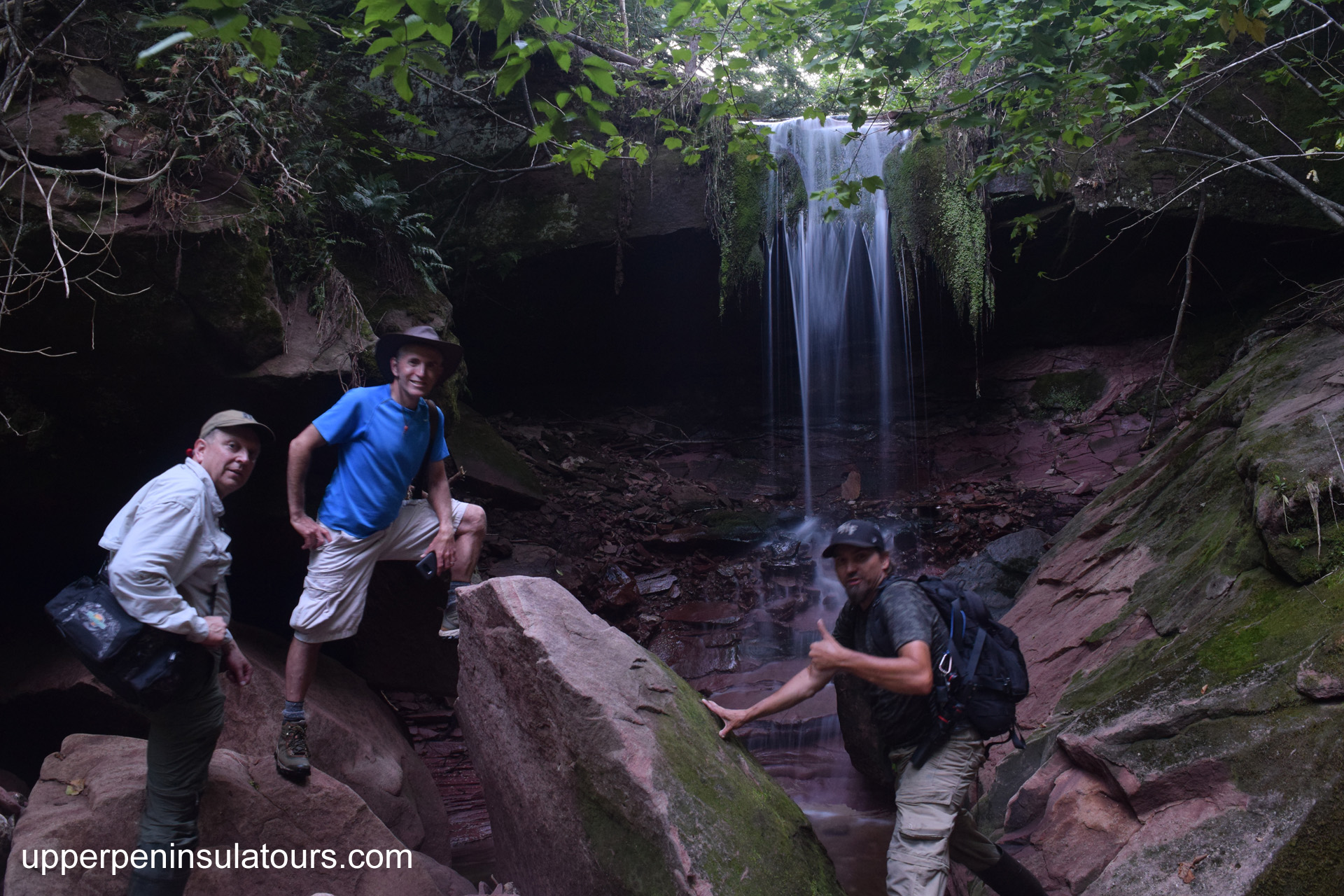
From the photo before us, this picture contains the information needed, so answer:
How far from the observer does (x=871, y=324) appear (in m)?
10.3

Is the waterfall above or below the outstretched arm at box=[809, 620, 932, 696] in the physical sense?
above

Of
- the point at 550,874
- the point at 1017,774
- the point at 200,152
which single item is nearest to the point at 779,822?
the point at 550,874

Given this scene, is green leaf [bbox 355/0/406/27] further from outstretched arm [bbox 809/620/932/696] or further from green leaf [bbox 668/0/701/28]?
outstretched arm [bbox 809/620/932/696]

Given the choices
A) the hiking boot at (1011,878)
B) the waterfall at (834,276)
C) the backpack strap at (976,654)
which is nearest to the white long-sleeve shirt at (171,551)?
the backpack strap at (976,654)

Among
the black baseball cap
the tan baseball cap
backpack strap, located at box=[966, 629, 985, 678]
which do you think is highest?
the tan baseball cap

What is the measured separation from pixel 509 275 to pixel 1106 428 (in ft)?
26.9

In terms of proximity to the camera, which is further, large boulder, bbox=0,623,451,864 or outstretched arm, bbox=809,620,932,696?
large boulder, bbox=0,623,451,864

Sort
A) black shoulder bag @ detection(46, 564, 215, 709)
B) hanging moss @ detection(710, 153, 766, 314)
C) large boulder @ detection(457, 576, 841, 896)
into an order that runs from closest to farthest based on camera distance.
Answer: black shoulder bag @ detection(46, 564, 215, 709)
large boulder @ detection(457, 576, 841, 896)
hanging moss @ detection(710, 153, 766, 314)

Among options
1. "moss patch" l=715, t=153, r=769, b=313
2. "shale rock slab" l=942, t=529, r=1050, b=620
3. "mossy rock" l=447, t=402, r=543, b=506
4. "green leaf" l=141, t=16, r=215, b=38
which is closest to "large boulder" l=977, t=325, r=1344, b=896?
"shale rock slab" l=942, t=529, r=1050, b=620

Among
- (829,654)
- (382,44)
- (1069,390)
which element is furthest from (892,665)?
(1069,390)

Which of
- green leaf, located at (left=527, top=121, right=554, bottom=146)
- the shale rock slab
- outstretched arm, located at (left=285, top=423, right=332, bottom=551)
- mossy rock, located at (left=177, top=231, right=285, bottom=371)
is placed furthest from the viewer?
the shale rock slab

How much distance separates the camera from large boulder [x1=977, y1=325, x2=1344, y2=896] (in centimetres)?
257

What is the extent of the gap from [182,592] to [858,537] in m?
2.71

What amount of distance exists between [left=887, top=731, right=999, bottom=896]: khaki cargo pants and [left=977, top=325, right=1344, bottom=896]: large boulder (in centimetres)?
62
